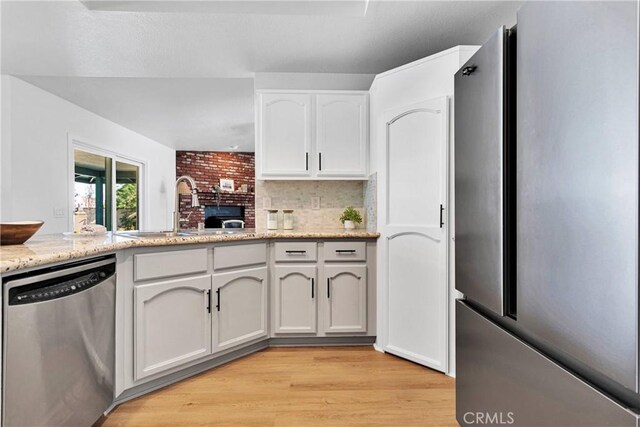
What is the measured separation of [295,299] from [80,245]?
4.84 ft

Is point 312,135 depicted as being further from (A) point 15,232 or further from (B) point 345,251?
(A) point 15,232

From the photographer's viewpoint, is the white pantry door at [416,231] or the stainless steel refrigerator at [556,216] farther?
the white pantry door at [416,231]

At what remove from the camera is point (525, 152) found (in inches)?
34.2

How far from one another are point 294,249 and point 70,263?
57.7 inches

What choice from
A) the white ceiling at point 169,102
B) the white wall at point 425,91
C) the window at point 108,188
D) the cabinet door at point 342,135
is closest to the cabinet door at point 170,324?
the white wall at point 425,91

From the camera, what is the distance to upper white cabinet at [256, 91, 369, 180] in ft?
9.36

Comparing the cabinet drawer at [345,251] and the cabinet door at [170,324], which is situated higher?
the cabinet drawer at [345,251]

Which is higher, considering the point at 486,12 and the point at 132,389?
the point at 486,12

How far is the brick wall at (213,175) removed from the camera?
7.81 m

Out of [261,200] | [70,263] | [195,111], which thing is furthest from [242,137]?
[70,263]

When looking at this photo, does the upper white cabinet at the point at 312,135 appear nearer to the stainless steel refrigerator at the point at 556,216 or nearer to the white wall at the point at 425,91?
the white wall at the point at 425,91

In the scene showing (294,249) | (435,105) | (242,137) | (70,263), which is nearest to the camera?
(70,263)

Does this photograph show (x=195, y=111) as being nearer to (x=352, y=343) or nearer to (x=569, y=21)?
(x=352, y=343)

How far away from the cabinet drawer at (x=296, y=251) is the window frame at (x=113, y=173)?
6.92 ft
